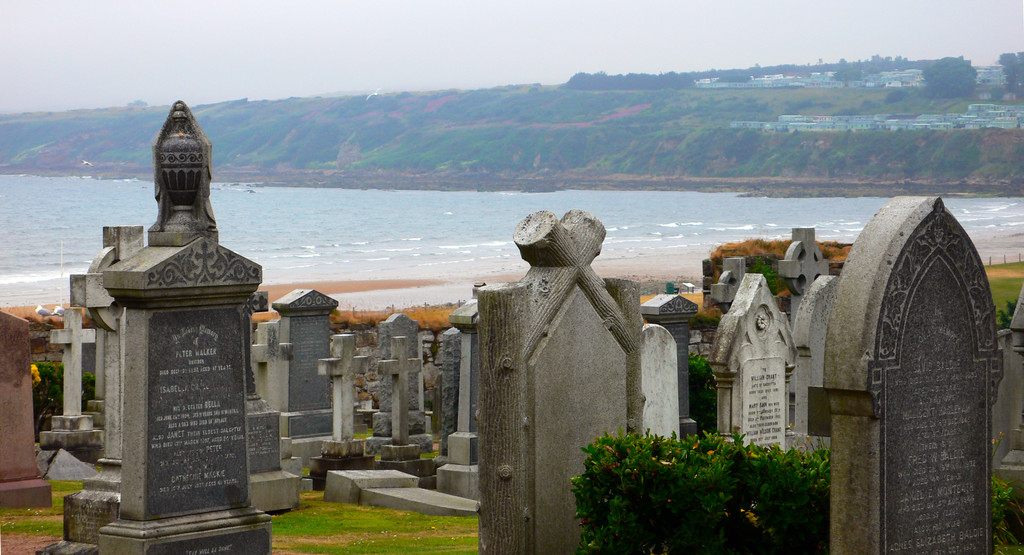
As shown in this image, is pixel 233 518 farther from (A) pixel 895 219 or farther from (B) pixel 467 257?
(B) pixel 467 257

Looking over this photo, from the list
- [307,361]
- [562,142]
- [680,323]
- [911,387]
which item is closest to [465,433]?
[680,323]

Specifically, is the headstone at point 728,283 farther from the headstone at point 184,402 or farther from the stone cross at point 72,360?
the headstone at point 184,402

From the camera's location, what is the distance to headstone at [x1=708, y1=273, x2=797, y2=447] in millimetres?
10000

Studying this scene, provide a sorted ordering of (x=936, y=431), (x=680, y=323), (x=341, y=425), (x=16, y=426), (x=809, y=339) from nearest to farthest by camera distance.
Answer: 1. (x=936, y=431)
2. (x=16, y=426)
3. (x=809, y=339)
4. (x=341, y=425)
5. (x=680, y=323)

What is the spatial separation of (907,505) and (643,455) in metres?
1.25

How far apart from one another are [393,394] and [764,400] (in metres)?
4.42

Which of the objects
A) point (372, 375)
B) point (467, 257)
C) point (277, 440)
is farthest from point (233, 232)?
point (277, 440)

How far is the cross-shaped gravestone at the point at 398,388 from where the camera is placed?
42.1 feet

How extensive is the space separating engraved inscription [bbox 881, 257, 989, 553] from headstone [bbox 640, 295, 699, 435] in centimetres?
819

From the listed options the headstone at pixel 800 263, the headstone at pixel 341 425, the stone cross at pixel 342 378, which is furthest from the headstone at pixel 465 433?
the headstone at pixel 800 263

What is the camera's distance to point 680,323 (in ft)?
46.4

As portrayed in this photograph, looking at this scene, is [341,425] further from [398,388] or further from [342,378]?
[398,388]

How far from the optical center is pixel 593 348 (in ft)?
21.8

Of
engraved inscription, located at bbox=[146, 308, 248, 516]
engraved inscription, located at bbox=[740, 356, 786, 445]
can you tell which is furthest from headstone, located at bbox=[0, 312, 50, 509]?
engraved inscription, located at bbox=[740, 356, 786, 445]
